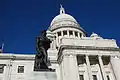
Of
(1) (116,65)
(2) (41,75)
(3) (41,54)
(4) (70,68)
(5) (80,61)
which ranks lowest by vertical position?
(2) (41,75)

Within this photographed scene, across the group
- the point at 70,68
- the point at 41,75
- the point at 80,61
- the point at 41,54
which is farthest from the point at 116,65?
the point at 41,75

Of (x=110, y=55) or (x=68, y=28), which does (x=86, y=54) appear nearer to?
(x=110, y=55)

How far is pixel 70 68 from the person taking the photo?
2555 centimetres

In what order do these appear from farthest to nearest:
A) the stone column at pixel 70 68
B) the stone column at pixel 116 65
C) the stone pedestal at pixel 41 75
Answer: the stone column at pixel 116 65
the stone column at pixel 70 68
the stone pedestal at pixel 41 75

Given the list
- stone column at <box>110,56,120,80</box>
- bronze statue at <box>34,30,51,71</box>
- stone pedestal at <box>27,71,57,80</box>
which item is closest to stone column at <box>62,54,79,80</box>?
stone column at <box>110,56,120,80</box>

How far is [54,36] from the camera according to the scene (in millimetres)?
45719

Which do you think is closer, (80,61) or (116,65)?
(116,65)

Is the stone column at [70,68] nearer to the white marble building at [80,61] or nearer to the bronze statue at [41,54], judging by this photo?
the white marble building at [80,61]

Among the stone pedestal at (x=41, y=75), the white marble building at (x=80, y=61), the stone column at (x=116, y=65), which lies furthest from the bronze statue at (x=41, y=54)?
the stone column at (x=116, y=65)

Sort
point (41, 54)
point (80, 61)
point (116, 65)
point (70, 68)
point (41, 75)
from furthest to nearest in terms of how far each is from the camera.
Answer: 1. point (80, 61)
2. point (116, 65)
3. point (70, 68)
4. point (41, 54)
5. point (41, 75)

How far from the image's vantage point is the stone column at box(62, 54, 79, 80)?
80.2 feet

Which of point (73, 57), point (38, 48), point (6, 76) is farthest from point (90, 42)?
point (38, 48)

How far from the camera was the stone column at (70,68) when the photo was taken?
24434 millimetres

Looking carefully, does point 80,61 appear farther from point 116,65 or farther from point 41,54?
point 41,54
